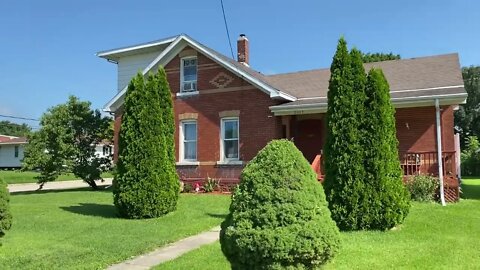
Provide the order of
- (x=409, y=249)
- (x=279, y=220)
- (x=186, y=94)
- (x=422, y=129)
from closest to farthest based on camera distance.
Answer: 1. (x=279, y=220)
2. (x=409, y=249)
3. (x=422, y=129)
4. (x=186, y=94)

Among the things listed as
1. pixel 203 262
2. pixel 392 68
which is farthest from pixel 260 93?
pixel 203 262

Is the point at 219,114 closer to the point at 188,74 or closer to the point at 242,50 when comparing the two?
the point at 188,74

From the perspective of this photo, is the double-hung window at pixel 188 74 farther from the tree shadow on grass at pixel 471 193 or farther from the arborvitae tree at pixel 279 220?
the arborvitae tree at pixel 279 220

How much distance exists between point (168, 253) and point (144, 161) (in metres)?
4.56

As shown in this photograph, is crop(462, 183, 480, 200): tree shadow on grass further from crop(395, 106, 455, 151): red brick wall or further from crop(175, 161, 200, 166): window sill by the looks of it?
crop(175, 161, 200, 166): window sill

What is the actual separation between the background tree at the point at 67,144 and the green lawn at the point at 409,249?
15511mm

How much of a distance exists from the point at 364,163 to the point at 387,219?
47.6 inches

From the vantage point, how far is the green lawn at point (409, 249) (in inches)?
257

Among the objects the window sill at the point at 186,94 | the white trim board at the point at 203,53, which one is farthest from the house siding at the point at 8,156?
the window sill at the point at 186,94

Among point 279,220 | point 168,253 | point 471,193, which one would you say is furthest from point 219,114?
point 279,220

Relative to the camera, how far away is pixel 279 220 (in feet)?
14.9

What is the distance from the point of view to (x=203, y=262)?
7.01 meters

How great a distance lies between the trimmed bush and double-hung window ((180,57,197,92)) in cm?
1016

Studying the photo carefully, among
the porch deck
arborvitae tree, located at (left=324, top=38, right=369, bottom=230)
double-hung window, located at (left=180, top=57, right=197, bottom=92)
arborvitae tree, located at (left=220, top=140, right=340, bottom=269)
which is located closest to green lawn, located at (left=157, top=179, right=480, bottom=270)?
arborvitae tree, located at (left=324, top=38, right=369, bottom=230)
